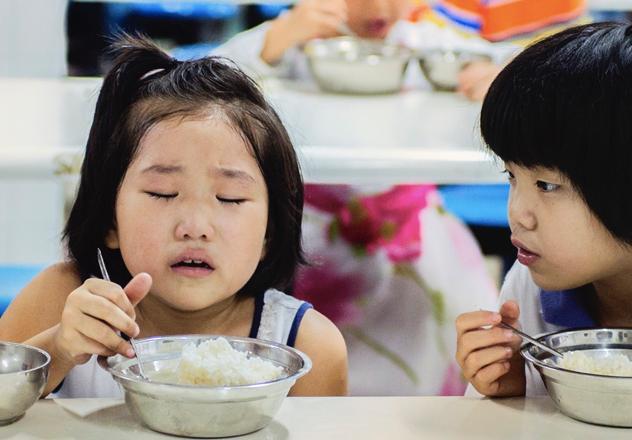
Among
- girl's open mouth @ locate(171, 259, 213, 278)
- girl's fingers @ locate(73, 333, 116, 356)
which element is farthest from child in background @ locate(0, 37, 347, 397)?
girl's fingers @ locate(73, 333, 116, 356)

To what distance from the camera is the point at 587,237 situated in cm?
134

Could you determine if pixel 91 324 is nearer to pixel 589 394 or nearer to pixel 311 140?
pixel 589 394

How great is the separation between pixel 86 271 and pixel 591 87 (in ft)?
2.80

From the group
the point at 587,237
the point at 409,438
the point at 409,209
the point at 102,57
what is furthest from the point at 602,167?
the point at 102,57

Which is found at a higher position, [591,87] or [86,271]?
[591,87]

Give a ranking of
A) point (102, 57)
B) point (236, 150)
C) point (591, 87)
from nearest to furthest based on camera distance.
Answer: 1. point (591, 87)
2. point (236, 150)
3. point (102, 57)

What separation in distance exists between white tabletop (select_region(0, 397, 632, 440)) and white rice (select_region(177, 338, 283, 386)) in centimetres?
5

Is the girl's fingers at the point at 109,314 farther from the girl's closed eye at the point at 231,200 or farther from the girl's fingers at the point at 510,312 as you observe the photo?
the girl's fingers at the point at 510,312

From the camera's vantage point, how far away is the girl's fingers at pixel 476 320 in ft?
4.23

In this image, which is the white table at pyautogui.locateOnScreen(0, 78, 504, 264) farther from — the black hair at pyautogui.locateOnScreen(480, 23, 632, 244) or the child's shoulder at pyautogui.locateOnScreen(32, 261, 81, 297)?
the black hair at pyautogui.locateOnScreen(480, 23, 632, 244)

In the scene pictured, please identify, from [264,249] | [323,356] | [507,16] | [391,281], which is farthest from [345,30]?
[323,356]

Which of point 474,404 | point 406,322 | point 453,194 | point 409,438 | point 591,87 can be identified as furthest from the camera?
point 453,194

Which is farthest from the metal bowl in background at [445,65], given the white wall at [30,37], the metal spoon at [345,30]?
the white wall at [30,37]

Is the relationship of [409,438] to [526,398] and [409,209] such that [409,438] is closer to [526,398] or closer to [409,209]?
[526,398]
